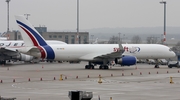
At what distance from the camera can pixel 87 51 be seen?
54.7 metres

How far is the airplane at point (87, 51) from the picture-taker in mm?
51688

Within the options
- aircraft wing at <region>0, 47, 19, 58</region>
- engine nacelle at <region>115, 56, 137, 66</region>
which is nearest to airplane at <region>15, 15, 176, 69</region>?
engine nacelle at <region>115, 56, 137, 66</region>

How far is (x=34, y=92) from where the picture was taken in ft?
90.6

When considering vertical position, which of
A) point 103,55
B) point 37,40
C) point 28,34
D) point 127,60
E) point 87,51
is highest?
point 28,34

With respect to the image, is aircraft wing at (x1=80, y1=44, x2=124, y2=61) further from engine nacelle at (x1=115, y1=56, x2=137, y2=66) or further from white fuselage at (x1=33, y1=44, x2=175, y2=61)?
engine nacelle at (x1=115, y1=56, x2=137, y2=66)

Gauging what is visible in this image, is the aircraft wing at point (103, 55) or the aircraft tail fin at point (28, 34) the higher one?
the aircraft tail fin at point (28, 34)

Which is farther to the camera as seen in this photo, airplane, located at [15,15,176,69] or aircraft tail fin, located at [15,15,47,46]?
aircraft tail fin, located at [15,15,47,46]

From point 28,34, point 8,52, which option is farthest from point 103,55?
point 8,52

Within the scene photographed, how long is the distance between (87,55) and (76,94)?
134ft

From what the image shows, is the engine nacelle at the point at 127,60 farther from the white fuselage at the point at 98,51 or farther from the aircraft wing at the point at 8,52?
the aircraft wing at the point at 8,52

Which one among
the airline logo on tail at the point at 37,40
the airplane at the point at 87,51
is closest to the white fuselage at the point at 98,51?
the airplane at the point at 87,51

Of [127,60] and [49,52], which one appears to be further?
[49,52]

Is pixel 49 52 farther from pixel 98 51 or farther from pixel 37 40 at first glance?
pixel 98 51

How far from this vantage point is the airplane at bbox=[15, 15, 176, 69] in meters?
51.7
